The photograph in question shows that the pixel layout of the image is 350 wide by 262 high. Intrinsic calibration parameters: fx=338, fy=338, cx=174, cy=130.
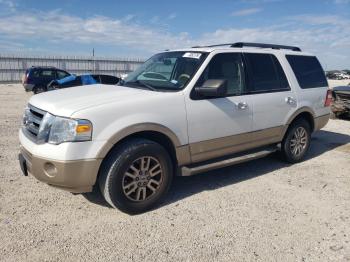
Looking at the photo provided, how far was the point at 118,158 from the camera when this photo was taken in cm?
368

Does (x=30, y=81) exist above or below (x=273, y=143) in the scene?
above

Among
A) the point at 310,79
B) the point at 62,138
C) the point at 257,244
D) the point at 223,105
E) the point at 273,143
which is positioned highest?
the point at 310,79

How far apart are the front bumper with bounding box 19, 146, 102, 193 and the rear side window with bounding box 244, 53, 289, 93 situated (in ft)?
8.59

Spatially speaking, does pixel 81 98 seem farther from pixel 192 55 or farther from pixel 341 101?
pixel 341 101

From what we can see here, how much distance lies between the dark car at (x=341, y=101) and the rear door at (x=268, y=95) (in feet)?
19.9

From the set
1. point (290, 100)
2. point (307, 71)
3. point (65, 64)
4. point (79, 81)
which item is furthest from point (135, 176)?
point (65, 64)

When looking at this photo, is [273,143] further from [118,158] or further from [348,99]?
[348,99]

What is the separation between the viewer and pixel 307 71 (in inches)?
238

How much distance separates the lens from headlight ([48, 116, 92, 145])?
11.3 feet

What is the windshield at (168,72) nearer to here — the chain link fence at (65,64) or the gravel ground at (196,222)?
the gravel ground at (196,222)

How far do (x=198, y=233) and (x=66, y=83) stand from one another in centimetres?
1190

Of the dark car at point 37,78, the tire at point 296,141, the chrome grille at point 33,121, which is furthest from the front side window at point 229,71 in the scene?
the dark car at point 37,78

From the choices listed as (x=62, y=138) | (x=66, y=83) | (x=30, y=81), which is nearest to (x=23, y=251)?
(x=62, y=138)

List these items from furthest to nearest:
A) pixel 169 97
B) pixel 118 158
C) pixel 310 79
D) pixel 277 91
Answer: pixel 310 79 < pixel 277 91 < pixel 169 97 < pixel 118 158
